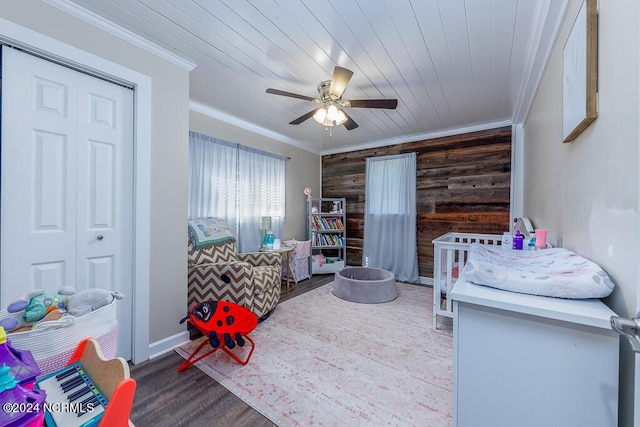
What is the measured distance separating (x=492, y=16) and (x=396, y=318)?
253 cm

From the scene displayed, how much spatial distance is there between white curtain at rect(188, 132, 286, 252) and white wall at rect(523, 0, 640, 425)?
10.3 ft

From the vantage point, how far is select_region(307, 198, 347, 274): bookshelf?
438 cm

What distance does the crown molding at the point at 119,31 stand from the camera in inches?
58.6

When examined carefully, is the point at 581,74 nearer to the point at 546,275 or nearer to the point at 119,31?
the point at 546,275

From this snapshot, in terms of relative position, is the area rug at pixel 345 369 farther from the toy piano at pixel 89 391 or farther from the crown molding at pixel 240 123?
the crown molding at pixel 240 123

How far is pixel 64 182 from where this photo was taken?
61.9 inches

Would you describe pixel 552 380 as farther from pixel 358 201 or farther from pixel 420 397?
pixel 358 201

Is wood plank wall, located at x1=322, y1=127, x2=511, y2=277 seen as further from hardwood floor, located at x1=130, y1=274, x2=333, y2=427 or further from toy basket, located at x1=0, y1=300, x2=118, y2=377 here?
toy basket, located at x1=0, y1=300, x2=118, y2=377

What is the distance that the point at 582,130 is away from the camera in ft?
3.48

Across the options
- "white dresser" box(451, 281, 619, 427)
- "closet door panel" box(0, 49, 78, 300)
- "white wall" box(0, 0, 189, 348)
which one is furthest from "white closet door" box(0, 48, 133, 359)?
"white dresser" box(451, 281, 619, 427)

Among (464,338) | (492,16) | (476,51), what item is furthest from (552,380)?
(476,51)

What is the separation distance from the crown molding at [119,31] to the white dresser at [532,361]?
2.43 m

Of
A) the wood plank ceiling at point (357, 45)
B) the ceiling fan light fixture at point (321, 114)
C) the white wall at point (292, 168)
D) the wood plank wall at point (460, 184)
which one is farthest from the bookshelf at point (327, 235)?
the ceiling fan light fixture at point (321, 114)

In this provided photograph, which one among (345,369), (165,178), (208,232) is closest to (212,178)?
(208,232)
